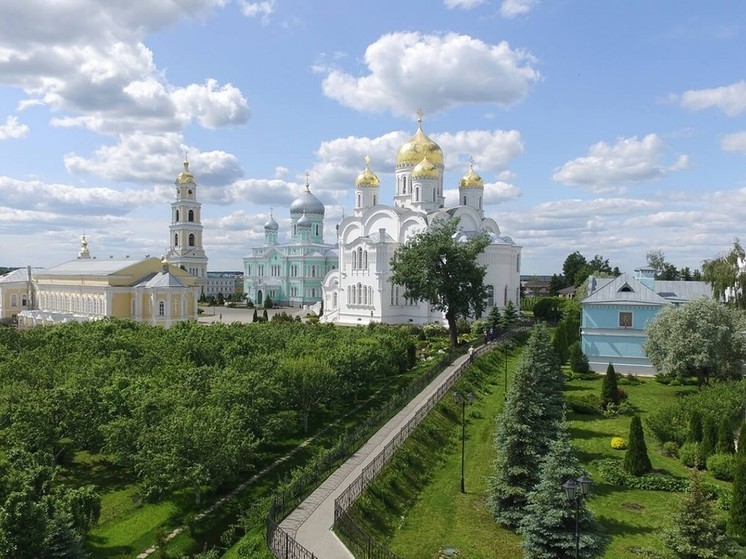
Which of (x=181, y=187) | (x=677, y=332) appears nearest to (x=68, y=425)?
(x=677, y=332)

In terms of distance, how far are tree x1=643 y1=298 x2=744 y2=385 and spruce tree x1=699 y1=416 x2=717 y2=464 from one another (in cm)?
791

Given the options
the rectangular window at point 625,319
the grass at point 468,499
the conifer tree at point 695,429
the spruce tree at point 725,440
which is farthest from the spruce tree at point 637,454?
the rectangular window at point 625,319

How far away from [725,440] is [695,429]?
130 centimetres

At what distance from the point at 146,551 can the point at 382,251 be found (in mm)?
39828

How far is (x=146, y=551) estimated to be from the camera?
1667 cm

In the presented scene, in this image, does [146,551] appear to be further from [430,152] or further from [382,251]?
[430,152]

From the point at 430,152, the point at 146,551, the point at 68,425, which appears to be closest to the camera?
the point at 146,551

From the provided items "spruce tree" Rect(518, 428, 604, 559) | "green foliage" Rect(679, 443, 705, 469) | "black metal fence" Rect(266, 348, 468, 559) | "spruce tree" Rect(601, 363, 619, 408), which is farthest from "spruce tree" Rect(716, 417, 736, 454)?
"black metal fence" Rect(266, 348, 468, 559)

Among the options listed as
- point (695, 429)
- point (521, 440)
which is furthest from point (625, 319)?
point (521, 440)

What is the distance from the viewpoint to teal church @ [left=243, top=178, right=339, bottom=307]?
85688 mm

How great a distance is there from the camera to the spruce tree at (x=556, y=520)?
46.6 feet

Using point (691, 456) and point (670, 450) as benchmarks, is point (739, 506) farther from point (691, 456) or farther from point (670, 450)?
point (670, 450)

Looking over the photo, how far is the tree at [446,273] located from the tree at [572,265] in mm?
60186

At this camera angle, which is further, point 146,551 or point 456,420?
point 456,420
